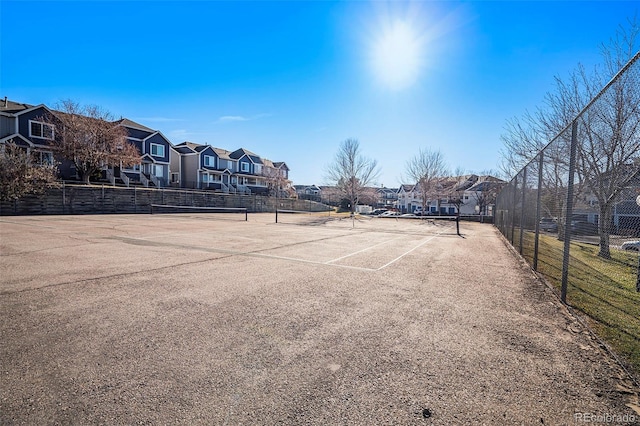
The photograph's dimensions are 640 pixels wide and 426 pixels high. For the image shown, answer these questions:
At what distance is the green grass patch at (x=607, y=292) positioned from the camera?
3.45 m

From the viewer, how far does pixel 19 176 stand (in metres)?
20.2

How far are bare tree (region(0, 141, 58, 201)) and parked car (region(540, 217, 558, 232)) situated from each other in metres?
27.8

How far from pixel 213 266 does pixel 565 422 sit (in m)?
6.09

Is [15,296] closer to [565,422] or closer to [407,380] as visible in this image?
[407,380]

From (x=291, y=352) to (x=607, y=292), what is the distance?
17.7 ft

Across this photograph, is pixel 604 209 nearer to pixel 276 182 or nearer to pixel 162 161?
pixel 162 161

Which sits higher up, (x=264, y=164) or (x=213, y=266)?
(x=264, y=164)

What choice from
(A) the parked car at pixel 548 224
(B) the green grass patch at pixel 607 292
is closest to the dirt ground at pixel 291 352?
(B) the green grass patch at pixel 607 292

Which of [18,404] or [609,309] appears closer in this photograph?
[18,404]

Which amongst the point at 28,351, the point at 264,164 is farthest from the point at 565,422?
the point at 264,164

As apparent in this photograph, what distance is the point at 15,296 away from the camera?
4410 mm

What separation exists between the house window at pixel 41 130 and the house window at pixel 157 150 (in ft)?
38.8

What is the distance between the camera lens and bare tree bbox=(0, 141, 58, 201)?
19.8 m

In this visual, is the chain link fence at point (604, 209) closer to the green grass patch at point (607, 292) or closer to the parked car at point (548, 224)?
the green grass patch at point (607, 292)
